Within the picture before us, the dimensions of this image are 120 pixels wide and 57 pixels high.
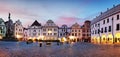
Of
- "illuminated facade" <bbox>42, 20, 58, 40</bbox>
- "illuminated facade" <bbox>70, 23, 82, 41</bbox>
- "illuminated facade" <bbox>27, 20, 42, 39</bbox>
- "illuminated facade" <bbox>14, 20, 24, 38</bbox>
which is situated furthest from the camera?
"illuminated facade" <bbox>27, 20, 42, 39</bbox>

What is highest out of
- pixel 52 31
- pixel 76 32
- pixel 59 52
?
pixel 52 31

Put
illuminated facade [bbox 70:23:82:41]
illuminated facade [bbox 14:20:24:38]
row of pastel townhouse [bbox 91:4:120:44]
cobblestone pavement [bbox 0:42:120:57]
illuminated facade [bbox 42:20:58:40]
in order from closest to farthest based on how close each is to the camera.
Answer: cobblestone pavement [bbox 0:42:120:57], row of pastel townhouse [bbox 91:4:120:44], illuminated facade [bbox 70:23:82:41], illuminated facade [bbox 42:20:58:40], illuminated facade [bbox 14:20:24:38]

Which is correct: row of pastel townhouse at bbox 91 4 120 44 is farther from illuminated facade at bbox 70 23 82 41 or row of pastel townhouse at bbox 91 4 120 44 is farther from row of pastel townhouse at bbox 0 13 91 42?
illuminated facade at bbox 70 23 82 41

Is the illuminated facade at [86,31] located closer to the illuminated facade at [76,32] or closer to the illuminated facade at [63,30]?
the illuminated facade at [76,32]

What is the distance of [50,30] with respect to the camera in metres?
126

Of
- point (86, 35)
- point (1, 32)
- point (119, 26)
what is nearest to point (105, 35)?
point (119, 26)

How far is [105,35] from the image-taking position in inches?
2623

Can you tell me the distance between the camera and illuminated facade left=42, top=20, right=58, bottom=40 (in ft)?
415

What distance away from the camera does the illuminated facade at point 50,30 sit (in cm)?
12650

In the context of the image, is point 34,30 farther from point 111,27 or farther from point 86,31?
point 111,27

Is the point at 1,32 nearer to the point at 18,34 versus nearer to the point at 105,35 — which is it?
the point at 18,34

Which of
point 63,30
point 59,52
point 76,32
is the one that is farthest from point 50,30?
point 59,52

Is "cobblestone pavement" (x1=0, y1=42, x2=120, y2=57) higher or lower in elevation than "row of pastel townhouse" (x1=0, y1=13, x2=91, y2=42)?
lower

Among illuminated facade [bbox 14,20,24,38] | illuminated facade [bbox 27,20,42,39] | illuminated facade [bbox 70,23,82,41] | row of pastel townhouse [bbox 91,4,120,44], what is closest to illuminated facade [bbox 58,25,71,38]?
illuminated facade [bbox 70,23,82,41]
